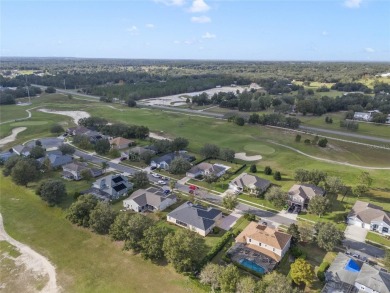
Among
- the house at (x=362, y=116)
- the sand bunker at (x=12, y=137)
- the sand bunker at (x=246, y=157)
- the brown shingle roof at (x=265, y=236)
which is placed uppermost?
the house at (x=362, y=116)

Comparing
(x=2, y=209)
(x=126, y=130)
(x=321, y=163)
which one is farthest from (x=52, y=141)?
(x=321, y=163)

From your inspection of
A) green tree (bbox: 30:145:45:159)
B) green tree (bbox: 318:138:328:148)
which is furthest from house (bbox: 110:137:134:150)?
green tree (bbox: 318:138:328:148)

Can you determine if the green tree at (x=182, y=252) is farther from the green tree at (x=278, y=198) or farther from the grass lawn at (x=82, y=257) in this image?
the green tree at (x=278, y=198)

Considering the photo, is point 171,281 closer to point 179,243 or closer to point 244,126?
point 179,243

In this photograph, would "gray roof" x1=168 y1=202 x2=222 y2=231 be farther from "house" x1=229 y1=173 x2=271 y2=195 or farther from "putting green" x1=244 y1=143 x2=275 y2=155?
"putting green" x1=244 y1=143 x2=275 y2=155

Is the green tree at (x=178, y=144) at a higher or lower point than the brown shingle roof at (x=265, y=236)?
higher

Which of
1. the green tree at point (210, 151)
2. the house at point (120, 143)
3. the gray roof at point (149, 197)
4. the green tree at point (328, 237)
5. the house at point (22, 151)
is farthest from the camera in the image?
the house at point (120, 143)

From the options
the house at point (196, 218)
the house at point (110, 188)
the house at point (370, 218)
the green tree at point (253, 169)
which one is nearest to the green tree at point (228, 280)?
the house at point (196, 218)

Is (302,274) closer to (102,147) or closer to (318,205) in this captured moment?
(318,205)
